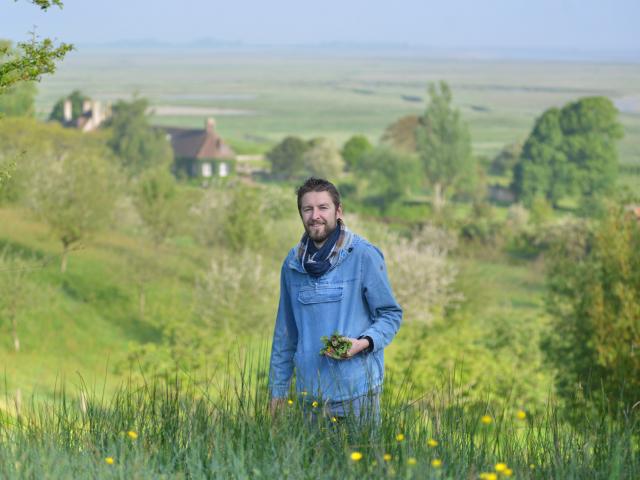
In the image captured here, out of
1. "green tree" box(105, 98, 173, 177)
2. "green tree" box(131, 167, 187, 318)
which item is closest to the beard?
"green tree" box(131, 167, 187, 318)

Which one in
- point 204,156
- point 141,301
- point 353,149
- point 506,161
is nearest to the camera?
point 141,301

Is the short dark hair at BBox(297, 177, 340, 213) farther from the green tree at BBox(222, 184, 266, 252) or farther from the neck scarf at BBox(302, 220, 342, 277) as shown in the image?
the green tree at BBox(222, 184, 266, 252)

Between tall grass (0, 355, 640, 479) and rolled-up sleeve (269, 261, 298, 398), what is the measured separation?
0.50ft

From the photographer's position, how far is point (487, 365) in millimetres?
30484

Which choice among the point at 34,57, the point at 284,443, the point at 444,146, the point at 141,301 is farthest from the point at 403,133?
the point at 284,443

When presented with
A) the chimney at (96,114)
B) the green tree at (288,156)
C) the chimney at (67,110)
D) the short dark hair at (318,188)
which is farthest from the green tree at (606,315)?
the chimney at (67,110)

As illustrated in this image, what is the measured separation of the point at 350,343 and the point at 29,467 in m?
1.69

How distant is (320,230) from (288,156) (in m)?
142

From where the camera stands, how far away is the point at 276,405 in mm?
5715

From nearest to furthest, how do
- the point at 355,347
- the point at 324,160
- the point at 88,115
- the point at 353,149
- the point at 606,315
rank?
the point at 355,347 < the point at 606,315 < the point at 88,115 < the point at 324,160 < the point at 353,149

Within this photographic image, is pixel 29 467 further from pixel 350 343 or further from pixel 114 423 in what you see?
pixel 350 343

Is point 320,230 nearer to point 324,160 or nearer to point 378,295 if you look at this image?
point 378,295

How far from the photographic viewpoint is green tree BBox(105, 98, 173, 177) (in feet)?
391

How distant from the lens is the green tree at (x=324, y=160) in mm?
141250
